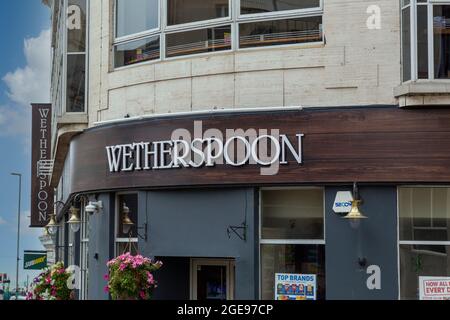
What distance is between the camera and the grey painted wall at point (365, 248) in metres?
13.0

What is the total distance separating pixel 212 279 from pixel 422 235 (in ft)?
13.8

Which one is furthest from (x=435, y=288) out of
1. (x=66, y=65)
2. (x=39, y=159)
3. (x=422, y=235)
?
(x=39, y=159)

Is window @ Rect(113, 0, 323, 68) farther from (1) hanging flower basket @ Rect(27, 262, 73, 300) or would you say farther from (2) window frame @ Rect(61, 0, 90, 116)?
(1) hanging flower basket @ Rect(27, 262, 73, 300)

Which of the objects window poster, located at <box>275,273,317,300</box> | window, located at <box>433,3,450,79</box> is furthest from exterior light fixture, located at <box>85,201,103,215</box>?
window, located at <box>433,3,450,79</box>

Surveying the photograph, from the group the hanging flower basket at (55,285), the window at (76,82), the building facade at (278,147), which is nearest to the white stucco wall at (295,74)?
the building facade at (278,147)

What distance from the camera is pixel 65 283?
17594mm

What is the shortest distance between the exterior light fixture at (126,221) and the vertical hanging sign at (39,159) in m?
18.8

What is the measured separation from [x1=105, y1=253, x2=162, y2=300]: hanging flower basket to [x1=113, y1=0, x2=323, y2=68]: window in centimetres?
369

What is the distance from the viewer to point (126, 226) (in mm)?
15781

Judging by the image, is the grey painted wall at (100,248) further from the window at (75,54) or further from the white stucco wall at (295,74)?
the window at (75,54)

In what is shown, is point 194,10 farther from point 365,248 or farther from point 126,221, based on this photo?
point 365,248

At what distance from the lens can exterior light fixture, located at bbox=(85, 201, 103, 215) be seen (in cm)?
1578
